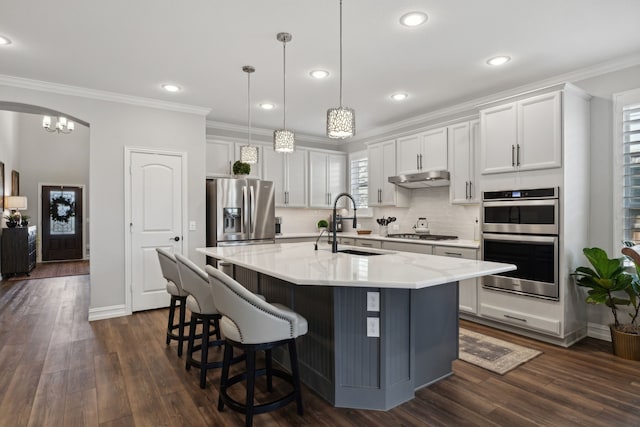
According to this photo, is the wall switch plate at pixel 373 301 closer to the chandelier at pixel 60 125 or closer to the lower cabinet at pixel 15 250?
the lower cabinet at pixel 15 250

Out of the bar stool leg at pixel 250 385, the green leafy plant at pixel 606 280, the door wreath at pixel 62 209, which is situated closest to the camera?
the bar stool leg at pixel 250 385

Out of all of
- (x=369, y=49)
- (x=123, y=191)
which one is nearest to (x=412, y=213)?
(x=369, y=49)

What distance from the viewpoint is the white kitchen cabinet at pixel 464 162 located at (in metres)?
4.32

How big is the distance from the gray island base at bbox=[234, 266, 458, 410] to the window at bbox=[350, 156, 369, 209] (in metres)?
3.85

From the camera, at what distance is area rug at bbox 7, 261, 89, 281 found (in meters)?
7.07

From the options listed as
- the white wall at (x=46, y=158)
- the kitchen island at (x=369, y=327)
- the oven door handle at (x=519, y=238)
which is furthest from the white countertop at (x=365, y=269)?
the white wall at (x=46, y=158)

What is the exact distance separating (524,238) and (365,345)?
88.1 inches

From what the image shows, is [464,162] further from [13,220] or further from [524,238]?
[13,220]

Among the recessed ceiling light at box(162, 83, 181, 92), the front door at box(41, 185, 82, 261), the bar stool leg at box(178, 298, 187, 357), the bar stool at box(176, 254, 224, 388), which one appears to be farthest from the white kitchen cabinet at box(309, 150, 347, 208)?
the front door at box(41, 185, 82, 261)

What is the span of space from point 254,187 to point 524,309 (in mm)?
3564

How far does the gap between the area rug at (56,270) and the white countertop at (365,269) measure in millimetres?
6270

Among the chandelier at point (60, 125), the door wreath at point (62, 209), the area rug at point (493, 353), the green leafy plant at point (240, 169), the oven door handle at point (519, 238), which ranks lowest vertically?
the area rug at point (493, 353)

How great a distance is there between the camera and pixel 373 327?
2.21 meters

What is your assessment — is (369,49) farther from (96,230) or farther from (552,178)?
(96,230)
